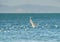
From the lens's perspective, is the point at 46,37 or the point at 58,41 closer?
the point at 58,41

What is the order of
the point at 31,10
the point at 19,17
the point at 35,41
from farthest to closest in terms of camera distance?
1. the point at 31,10
2. the point at 19,17
3. the point at 35,41

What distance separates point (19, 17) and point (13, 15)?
233 mm

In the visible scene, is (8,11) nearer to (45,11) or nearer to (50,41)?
(45,11)

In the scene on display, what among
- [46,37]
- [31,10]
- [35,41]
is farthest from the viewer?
[31,10]

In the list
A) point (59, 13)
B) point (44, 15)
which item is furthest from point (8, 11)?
Answer: point (59, 13)

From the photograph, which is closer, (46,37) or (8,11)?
(46,37)

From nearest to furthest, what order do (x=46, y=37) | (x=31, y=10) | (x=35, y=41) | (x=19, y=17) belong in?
(x=35, y=41)
(x=46, y=37)
(x=19, y=17)
(x=31, y=10)

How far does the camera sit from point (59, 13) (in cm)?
616

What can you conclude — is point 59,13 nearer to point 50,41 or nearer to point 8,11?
point 8,11

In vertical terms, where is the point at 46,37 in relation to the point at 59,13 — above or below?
below

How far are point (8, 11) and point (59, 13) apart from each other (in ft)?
5.58

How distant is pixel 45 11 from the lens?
620cm

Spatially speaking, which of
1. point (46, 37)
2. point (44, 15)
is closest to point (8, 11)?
point (44, 15)

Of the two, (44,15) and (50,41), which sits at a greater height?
(44,15)
